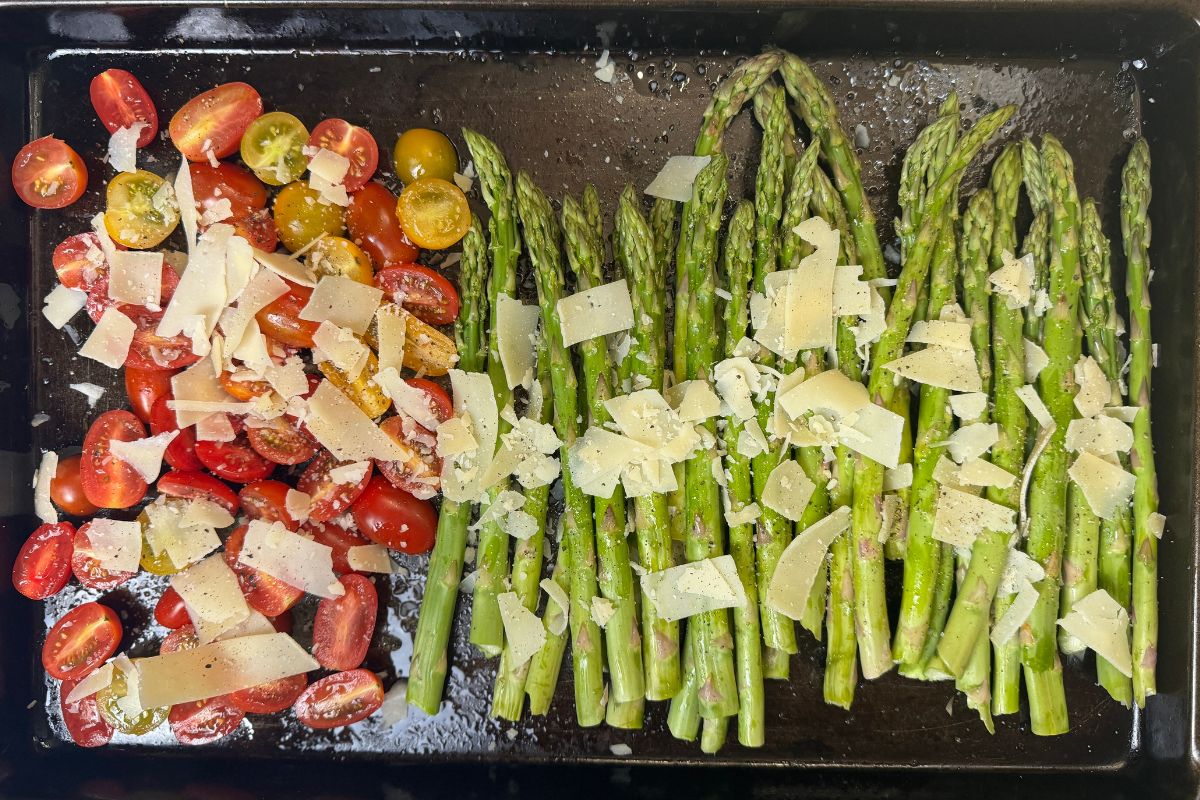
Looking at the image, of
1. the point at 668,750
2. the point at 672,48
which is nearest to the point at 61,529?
the point at 668,750

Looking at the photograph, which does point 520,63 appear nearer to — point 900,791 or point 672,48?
point 672,48

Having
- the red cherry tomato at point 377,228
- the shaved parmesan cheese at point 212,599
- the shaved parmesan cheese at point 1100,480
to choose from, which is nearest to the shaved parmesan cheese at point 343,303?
the red cherry tomato at point 377,228

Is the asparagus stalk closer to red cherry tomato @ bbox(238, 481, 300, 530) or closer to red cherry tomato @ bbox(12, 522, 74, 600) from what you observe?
red cherry tomato @ bbox(238, 481, 300, 530)

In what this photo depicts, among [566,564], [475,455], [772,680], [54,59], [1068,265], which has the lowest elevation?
[772,680]

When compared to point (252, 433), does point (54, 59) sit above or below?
above

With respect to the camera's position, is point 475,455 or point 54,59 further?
point 54,59

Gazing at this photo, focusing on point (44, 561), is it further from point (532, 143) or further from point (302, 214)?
point (532, 143)

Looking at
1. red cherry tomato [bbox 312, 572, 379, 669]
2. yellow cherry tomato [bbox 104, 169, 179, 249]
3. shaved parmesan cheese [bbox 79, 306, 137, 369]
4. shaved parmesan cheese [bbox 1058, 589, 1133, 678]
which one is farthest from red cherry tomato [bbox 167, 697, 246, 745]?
shaved parmesan cheese [bbox 1058, 589, 1133, 678]

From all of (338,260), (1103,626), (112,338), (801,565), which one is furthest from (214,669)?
(1103,626)
